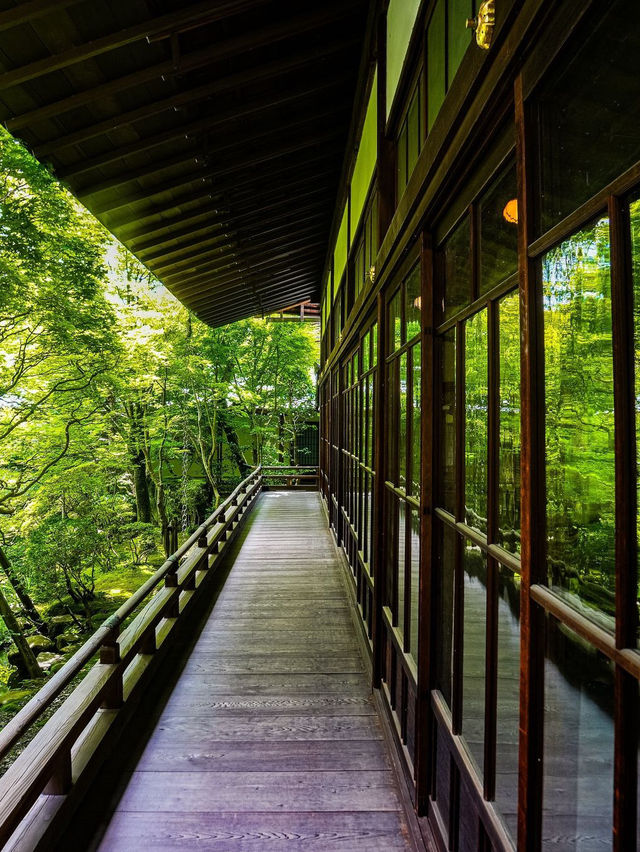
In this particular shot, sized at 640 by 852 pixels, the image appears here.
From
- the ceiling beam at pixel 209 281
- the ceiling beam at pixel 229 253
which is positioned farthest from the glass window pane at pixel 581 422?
the ceiling beam at pixel 209 281

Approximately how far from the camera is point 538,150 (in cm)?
92

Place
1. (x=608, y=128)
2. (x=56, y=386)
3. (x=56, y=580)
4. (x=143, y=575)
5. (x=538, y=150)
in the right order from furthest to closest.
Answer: (x=143, y=575), (x=56, y=580), (x=56, y=386), (x=538, y=150), (x=608, y=128)

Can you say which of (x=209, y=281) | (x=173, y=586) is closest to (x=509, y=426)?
(x=173, y=586)

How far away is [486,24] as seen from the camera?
1.00 meters

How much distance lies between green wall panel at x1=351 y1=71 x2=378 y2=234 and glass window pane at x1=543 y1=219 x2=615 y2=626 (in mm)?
2440

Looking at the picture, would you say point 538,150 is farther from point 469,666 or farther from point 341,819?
point 341,819

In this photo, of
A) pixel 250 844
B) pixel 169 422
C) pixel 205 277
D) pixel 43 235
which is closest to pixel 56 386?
pixel 43 235

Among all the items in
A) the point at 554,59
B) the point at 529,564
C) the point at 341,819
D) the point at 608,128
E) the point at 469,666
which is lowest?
the point at 341,819

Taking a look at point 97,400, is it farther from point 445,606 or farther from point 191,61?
point 445,606

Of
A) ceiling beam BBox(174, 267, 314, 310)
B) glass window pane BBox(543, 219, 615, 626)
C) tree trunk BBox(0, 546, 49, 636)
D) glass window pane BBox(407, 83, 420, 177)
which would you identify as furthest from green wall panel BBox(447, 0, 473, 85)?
tree trunk BBox(0, 546, 49, 636)

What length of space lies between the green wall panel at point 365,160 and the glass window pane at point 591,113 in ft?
7.28

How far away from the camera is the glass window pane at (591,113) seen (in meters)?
0.65

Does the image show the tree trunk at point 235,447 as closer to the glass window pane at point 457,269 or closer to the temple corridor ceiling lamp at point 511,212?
the glass window pane at point 457,269

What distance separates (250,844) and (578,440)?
84.9 inches
